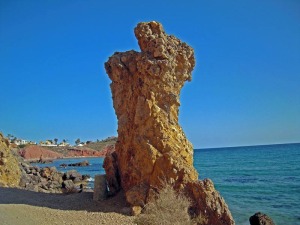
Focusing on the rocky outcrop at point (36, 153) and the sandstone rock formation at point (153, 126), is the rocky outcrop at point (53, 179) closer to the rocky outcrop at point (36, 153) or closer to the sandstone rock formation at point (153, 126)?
the sandstone rock formation at point (153, 126)

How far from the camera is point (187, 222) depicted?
11148mm

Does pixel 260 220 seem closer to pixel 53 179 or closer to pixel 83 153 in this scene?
pixel 53 179

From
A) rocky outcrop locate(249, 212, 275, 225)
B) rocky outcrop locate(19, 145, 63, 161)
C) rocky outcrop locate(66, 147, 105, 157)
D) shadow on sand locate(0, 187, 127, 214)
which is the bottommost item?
rocky outcrop locate(249, 212, 275, 225)

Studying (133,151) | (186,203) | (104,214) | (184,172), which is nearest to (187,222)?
(186,203)

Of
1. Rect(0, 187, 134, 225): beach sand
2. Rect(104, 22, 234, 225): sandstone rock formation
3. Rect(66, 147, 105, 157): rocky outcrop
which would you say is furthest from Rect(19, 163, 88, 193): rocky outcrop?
Rect(66, 147, 105, 157): rocky outcrop

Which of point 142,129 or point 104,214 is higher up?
point 142,129

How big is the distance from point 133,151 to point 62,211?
12.6 feet

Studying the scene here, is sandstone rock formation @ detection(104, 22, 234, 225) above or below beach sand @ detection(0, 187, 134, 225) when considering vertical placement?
above

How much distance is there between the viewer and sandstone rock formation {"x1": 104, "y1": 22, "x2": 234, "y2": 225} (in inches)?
A: 516

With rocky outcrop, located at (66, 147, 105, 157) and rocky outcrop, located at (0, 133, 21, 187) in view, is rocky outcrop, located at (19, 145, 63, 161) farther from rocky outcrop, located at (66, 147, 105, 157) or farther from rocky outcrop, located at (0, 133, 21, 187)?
rocky outcrop, located at (0, 133, 21, 187)

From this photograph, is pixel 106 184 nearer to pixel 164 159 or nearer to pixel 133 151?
pixel 133 151

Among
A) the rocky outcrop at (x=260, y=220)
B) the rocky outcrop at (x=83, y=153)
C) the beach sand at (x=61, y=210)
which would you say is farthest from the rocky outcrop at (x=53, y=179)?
the rocky outcrop at (x=83, y=153)

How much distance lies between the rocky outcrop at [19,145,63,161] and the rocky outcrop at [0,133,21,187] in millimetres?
93456

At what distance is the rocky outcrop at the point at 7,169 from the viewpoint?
22.6 meters
